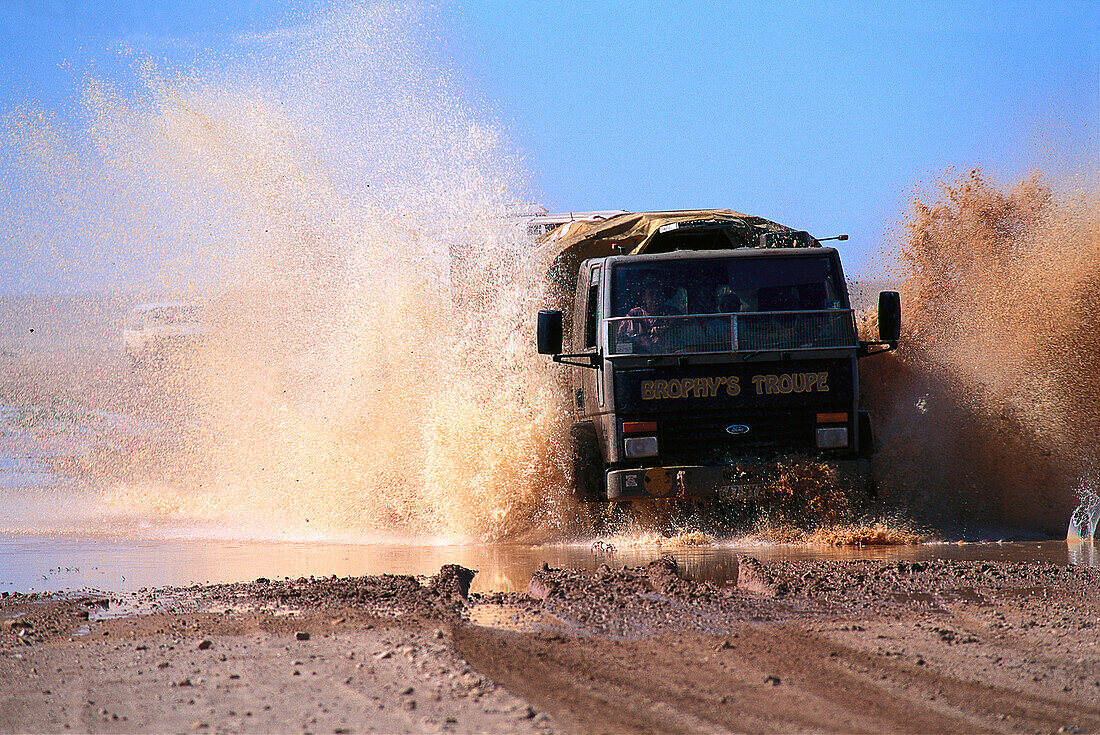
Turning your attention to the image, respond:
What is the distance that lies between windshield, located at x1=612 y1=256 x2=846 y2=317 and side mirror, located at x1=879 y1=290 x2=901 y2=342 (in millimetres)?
374

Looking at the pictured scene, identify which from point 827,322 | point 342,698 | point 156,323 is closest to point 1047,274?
point 827,322

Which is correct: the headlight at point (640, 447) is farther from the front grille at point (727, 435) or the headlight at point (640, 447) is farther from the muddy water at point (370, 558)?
the muddy water at point (370, 558)

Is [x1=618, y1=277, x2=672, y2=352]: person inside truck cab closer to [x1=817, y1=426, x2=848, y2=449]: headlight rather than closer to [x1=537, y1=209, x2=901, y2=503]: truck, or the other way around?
[x1=537, y1=209, x2=901, y2=503]: truck

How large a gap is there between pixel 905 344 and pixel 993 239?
1866mm

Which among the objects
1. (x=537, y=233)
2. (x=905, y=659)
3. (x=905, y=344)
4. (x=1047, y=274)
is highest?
(x=537, y=233)

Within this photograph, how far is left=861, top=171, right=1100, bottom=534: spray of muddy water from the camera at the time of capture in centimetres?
976

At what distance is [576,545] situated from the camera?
28.3 ft

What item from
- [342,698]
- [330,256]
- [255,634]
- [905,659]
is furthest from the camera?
[330,256]

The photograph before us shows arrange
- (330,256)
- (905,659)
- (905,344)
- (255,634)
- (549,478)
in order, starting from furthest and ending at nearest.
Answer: (330,256) < (905,344) < (549,478) < (255,634) < (905,659)

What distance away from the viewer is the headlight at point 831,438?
28.0 ft

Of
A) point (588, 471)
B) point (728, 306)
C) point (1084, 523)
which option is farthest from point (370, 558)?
point (1084, 523)

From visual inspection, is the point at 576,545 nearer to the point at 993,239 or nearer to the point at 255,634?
the point at 255,634

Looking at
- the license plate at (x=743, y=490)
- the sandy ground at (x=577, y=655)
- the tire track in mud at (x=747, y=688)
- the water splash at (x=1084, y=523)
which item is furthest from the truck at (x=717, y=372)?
the tire track in mud at (x=747, y=688)

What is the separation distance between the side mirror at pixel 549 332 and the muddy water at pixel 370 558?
1692 mm
